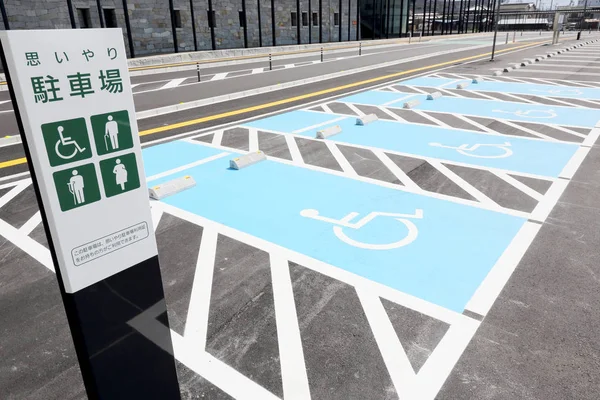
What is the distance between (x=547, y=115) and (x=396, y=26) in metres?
50.6

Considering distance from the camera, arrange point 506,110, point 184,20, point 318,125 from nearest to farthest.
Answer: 1. point 318,125
2. point 506,110
3. point 184,20

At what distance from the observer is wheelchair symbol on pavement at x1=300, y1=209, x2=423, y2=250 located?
5855mm

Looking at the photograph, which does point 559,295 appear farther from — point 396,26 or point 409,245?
point 396,26

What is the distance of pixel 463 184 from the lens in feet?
26.1

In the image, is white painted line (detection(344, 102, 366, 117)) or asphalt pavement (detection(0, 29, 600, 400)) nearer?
asphalt pavement (detection(0, 29, 600, 400))

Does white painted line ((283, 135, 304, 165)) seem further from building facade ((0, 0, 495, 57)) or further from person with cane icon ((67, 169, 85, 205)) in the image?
building facade ((0, 0, 495, 57))

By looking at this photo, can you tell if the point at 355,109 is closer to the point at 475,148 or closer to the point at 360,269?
the point at 475,148

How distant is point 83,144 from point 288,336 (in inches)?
109

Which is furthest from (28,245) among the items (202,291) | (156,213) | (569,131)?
(569,131)

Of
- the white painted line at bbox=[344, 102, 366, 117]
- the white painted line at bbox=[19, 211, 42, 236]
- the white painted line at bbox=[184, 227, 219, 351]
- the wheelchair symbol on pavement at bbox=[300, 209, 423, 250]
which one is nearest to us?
the white painted line at bbox=[184, 227, 219, 351]

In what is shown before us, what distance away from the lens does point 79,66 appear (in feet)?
6.88

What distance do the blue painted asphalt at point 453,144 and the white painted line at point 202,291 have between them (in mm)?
5653

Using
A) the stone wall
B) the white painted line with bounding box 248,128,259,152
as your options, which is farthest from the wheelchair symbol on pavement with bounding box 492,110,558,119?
the stone wall

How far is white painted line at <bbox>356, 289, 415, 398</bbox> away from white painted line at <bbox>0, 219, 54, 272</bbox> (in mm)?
3885
